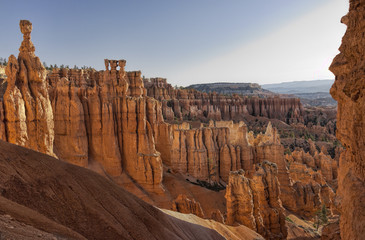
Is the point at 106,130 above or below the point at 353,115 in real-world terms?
below

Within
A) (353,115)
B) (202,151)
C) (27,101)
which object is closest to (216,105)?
(202,151)

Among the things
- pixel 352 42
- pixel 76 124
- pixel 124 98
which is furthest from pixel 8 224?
pixel 124 98

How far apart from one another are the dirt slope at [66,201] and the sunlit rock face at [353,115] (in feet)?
19.4

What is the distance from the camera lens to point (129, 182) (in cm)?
2230

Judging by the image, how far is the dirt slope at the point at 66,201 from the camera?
652 centimetres

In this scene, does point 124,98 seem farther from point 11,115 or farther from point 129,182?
point 11,115

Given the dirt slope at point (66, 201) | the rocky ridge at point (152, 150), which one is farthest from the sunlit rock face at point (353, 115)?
the rocky ridge at point (152, 150)

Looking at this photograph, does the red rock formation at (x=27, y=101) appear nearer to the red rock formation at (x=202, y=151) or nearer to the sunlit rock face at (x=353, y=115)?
the sunlit rock face at (x=353, y=115)

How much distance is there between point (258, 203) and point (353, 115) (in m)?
13.5

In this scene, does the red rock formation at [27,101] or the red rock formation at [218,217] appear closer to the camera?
the red rock formation at [27,101]

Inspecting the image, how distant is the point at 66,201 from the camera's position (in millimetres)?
7707

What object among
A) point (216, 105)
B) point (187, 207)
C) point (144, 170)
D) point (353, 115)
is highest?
point (353, 115)

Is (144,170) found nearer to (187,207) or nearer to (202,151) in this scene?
(187,207)

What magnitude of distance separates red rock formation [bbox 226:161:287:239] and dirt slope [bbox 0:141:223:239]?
24.5ft
